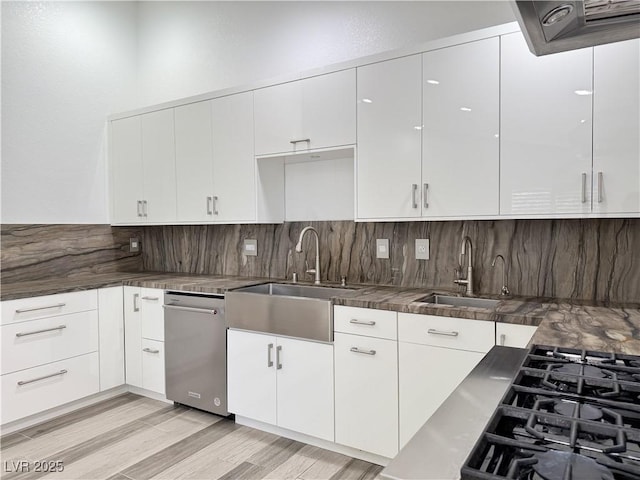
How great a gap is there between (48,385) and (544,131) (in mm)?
3271

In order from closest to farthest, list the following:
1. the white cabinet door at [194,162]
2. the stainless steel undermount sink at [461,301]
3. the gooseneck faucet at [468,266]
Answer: the stainless steel undermount sink at [461,301]
the gooseneck faucet at [468,266]
the white cabinet door at [194,162]

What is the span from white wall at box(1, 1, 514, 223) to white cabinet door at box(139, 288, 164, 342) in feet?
3.40

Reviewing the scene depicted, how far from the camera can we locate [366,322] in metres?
2.23

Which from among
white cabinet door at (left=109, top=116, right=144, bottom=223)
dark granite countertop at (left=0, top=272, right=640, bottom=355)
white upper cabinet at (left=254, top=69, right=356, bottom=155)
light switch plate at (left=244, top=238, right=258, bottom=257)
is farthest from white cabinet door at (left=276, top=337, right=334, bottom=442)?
white cabinet door at (left=109, top=116, right=144, bottom=223)

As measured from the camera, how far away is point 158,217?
350cm

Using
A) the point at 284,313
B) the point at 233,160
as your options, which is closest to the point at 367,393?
the point at 284,313

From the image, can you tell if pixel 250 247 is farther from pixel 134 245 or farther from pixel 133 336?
pixel 134 245

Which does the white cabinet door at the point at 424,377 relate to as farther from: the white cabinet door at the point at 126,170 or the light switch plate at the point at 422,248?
the white cabinet door at the point at 126,170

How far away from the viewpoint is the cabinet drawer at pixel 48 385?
2652 mm

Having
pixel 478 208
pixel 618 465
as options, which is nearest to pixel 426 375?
pixel 478 208

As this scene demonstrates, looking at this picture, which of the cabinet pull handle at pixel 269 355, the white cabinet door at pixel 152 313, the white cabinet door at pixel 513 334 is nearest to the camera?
the white cabinet door at pixel 513 334

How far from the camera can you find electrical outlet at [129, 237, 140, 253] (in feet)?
13.2

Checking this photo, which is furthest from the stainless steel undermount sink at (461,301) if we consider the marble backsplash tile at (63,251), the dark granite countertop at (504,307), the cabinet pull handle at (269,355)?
the marble backsplash tile at (63,251)

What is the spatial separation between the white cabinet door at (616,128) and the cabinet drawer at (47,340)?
3168 mm
